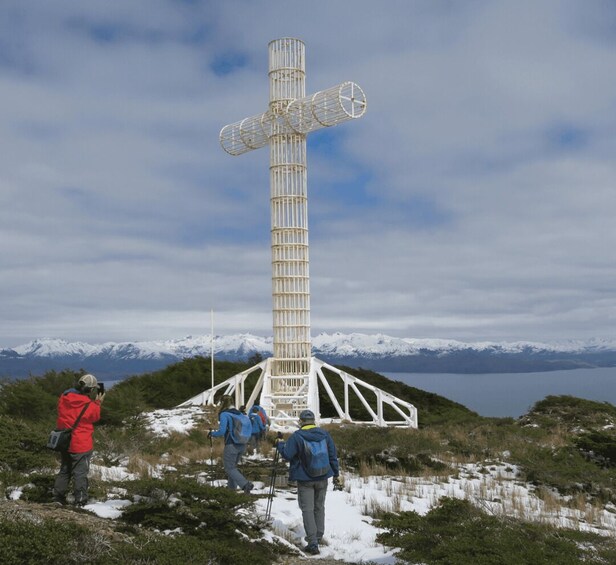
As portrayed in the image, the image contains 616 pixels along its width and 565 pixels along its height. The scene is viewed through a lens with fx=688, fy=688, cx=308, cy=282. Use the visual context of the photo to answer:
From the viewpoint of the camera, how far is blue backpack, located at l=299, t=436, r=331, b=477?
28.2 ft

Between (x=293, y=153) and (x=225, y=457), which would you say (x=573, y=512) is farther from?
(x=293, y=153)

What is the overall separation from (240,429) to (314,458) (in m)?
2.51

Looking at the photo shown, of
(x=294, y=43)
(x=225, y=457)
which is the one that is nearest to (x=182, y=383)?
(x=294, y=43)

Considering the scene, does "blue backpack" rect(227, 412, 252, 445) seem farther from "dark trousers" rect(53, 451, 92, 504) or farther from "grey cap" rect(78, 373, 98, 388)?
"grey cap" rect(78, 373, 98, 388)

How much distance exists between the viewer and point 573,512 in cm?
1248

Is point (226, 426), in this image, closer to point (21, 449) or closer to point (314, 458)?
point (314, 458)

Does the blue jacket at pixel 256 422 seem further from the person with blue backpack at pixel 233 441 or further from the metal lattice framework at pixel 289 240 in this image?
the metal lattice framework at pixel 289 240

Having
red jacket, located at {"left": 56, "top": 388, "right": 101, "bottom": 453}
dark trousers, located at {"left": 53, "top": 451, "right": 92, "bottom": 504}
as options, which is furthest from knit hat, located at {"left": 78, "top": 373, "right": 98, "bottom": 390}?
dark trousers, located at {"left": 53, "top": 451, "right": 92, "bottom": 504}

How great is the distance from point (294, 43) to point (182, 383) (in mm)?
18772

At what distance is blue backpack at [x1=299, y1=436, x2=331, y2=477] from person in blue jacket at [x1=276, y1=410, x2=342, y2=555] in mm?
26

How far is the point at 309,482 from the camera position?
8695 millimetres

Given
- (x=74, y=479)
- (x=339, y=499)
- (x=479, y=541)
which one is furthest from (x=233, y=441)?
(x=479, y=541)

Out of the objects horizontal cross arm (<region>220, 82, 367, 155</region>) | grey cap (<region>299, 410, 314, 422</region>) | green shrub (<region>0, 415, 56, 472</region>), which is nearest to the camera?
grey cap (<region>299, 410, 314, 422</region>)

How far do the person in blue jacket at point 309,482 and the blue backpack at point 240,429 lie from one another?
216 cm
